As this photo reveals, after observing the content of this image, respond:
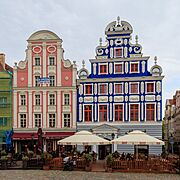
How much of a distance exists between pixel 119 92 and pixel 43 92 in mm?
7025

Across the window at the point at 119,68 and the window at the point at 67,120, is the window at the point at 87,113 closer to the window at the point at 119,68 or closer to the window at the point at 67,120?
the window at the point at 67,120

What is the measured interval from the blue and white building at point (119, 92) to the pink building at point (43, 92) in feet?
3.95

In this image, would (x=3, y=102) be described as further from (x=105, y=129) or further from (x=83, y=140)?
(x=83, y=140)

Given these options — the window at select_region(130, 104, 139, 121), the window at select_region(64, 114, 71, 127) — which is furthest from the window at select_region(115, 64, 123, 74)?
the window at select_region(64, 114, 71, 127)

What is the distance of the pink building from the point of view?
35344mm

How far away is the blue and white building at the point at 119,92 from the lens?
33.8 meters

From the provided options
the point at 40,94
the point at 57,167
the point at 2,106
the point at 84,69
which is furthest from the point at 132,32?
the point at 57,167

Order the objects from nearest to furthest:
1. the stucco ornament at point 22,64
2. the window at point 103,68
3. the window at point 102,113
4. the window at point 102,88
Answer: the window at point 102,113 → the window at point 103,68 → the window at point 102,88 → the stucco ornament at point 22,64

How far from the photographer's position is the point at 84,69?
3506 centimetres

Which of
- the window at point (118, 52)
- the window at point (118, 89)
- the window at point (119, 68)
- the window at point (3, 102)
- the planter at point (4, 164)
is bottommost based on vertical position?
the planter at point (4, 164)

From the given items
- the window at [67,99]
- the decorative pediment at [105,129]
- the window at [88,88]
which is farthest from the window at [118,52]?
the decorative pediment at [105,129]

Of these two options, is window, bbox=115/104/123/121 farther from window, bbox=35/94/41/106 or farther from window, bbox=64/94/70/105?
window, bbox=35/94/41/106

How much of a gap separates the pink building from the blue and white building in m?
1.20

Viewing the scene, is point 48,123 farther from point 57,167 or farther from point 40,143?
point 57,167
